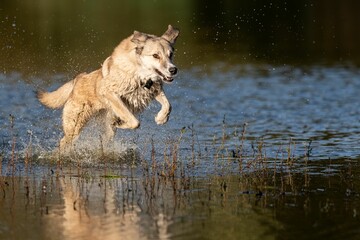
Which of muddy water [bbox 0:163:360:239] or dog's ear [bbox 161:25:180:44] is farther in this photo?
dog's ear [bbox 161:25:180:44]

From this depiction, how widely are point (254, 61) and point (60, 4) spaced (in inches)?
439

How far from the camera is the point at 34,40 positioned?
25.7 metres

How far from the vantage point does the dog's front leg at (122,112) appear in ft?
37.9

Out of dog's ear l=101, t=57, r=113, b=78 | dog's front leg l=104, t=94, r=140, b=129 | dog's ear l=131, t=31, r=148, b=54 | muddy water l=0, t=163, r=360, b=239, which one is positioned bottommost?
muddy water l=0, t=163, r=360, b=239

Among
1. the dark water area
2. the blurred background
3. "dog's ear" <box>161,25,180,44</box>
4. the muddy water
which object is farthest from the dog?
the blurred background

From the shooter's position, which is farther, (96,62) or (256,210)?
(96,62)

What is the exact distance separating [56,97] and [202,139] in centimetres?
215

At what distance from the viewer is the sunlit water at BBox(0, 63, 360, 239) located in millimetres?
7844

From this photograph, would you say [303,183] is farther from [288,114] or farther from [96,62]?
[96,62]

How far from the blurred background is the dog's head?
30.2 feet

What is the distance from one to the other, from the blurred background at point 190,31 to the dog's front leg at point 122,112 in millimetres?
8891

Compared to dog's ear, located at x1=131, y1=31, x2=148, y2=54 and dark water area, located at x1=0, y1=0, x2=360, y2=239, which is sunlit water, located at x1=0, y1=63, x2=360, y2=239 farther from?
dog's ear, located at x1=131, y1=31, x2=148, y2=54

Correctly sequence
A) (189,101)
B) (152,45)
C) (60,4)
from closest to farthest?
(152,45) < (189,101) < (60,4)

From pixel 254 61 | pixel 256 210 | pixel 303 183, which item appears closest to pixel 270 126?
pixel 303 183
